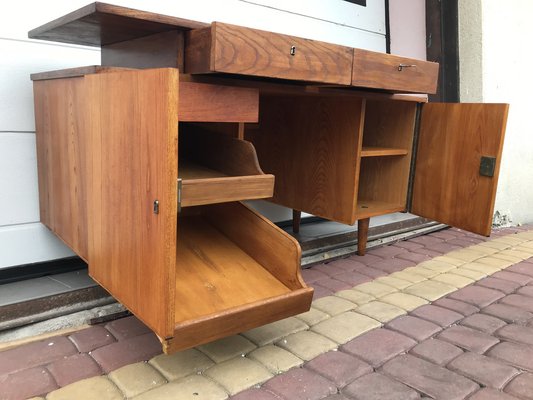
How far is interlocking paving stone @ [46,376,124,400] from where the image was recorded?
3.90 ft

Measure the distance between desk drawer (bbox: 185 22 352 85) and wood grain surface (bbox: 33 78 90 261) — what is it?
33 cm

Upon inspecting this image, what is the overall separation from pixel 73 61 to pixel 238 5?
2.63 ft

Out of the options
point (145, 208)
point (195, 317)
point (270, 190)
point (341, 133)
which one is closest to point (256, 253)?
point (270, 190)

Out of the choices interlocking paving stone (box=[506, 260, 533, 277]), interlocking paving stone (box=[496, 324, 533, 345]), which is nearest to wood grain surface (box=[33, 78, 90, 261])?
interlocking paving stone (box=[496, 324, 533, 345])

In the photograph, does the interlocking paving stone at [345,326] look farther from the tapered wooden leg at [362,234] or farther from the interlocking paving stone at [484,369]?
the tapered wooden leg at [362,234]

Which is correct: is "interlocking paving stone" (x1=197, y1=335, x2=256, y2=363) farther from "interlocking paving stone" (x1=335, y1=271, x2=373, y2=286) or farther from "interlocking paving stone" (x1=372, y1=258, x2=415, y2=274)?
"interlocking paving stone" (x1=372, y1=258, x2=415, y2=274)

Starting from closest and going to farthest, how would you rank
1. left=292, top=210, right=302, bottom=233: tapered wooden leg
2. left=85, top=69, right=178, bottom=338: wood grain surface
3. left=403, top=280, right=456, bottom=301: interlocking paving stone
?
left=85, top=69, right=178, bottom=338: wood grain surface < left=403, top=280, right=456, bottom=301: interlocking paving stone < left=292, top=210, right=302, bottom=233: tapered wooden leg

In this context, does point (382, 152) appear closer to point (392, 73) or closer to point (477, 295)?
point (392, 73)

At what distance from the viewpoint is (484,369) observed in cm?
136

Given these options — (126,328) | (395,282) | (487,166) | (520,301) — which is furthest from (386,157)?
(126,328)

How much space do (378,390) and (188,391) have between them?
470mm

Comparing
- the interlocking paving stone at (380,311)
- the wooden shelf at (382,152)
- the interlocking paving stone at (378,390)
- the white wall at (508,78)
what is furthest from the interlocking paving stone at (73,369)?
the white wall at (508,78)

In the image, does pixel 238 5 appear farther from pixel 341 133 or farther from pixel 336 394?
pixel 336 394

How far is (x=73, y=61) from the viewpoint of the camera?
187 cm
